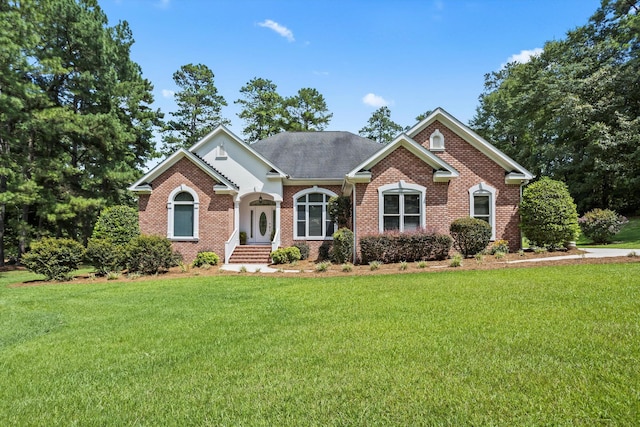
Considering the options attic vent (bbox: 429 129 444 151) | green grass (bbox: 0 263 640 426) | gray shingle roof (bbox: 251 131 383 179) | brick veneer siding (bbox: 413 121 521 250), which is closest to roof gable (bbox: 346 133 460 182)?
brick veneer siding (bbox: 413 121 521 250)

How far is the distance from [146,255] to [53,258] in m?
3.03

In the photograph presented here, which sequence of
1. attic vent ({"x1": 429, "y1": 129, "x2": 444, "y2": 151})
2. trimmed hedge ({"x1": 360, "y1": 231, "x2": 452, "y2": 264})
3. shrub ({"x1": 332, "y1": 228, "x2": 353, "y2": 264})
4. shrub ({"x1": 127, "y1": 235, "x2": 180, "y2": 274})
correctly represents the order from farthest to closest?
attic vent ({"x1": 429, "y1": 129, "x2": 444, "y2": 151}) → shrub ({"x1": 332, "y1": 228, "x2": 353, "y2": 264}) → shrub ({"x1": 127, "y1": 235, "x2": 180, "y2": 274}) → trimmed hedge ({"x1": 360, "y1": 231, "x2": 452, "y2": 264})

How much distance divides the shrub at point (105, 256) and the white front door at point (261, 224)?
22.6 feet

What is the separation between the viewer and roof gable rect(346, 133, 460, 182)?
1428 cm

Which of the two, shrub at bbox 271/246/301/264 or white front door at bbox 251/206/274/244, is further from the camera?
white front door at bbox 251/206/274/244

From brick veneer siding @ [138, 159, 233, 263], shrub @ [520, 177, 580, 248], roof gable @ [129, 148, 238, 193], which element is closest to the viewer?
shrub @ [520, 177, 580, 248]

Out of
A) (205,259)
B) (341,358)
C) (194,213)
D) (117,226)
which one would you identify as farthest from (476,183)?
(117,226)

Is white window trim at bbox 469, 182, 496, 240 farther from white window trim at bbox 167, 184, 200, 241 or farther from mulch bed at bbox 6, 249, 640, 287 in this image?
white window trim at bbox 167, 184, 200, 241

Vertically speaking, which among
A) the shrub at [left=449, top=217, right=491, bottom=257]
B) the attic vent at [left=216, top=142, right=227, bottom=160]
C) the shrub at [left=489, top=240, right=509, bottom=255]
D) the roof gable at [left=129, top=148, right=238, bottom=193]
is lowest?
the shrub at [left=489, top=240, right=509, bottom=255]

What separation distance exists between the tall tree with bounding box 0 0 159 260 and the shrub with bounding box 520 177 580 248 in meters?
23.2

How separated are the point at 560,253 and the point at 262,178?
1312 cm

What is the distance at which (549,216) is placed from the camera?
14.1 metres

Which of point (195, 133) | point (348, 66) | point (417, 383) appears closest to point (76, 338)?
point (417, 383)

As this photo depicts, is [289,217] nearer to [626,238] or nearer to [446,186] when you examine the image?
[446,186]
